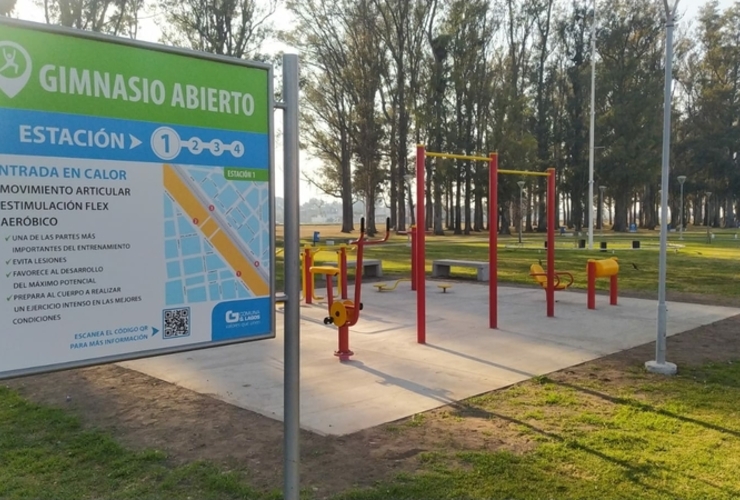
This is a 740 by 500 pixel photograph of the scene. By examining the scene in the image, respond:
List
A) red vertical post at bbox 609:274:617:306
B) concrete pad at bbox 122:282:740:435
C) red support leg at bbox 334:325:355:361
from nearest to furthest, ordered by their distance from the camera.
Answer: concrete pad at bbox 122:282:740:435
red support leg at bbox 334:325:355:361
red vertical post at bbox 609:274:617:306

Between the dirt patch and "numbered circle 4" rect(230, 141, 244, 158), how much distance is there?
1.90m

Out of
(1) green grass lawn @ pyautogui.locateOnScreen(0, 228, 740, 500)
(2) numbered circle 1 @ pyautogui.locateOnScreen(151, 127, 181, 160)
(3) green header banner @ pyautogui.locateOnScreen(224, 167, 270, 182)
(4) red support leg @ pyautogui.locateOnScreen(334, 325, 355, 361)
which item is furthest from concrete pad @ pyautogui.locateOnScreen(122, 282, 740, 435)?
(2) numbered circle 1 @ pyautogui.locateOnScreen(151, 127, 181, 160)

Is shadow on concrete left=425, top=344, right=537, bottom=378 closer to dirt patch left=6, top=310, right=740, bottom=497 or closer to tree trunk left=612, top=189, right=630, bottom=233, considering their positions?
Answer: dirt patch left=6, top=310, right=740, bottom=497

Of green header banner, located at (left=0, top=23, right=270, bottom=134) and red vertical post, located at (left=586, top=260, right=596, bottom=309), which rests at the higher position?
green header banner, located at (left=0, top=23, right=270, bottom=134)

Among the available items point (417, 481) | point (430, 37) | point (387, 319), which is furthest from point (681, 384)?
point (430, 37)

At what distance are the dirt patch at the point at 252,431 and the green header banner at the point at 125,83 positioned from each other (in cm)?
211

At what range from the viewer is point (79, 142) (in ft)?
7.06

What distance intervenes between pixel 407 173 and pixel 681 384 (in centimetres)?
3744

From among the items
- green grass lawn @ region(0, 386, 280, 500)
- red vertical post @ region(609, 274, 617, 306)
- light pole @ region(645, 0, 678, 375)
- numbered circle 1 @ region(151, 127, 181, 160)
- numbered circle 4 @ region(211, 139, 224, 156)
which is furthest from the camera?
red vertical post @ region(609, 274, 617, 306)

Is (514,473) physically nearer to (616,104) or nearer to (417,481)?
(417,481)

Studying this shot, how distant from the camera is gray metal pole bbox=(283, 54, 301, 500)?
2.64 metres

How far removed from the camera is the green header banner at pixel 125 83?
2.04m

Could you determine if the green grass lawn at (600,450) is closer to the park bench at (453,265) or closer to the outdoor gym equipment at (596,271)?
the outdoor gym equipment at (596,271)

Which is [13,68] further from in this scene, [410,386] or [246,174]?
[410,386]
